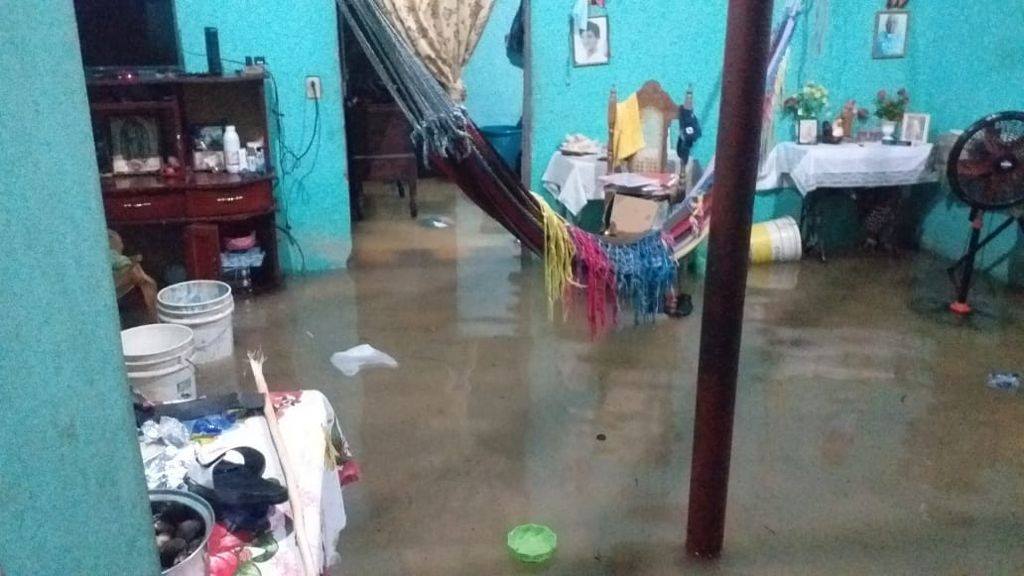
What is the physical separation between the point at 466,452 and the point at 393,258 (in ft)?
7.13

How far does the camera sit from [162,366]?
8.13ft

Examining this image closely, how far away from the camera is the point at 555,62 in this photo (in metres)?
4.20

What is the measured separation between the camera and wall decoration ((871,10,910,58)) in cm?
435

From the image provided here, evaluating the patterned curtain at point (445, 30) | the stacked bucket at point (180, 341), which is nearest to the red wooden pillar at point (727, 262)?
the stacked bucket at point (180, 341)

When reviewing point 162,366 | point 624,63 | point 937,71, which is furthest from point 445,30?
point 937,71

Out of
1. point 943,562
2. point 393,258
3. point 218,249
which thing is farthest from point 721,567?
point 393,258

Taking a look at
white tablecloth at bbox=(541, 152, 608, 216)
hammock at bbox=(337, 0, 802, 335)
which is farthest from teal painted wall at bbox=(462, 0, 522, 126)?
hammock at bbox=(337, 0, 802, 335)

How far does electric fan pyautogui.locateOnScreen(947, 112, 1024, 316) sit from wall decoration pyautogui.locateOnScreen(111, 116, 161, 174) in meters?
3.54

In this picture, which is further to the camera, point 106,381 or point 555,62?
point 555,62

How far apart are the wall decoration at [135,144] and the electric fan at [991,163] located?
3.54 m

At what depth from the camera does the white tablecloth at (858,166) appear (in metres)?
4.13

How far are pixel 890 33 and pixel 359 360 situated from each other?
3.42 metres

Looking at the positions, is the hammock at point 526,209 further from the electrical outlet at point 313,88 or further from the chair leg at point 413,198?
the chair leg at point 413,198

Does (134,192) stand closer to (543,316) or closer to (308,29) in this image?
(308,29)
